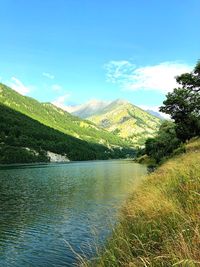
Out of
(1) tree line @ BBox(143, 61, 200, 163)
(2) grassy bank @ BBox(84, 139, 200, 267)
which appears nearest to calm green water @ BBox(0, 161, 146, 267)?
(2) grassy bank @ BBox(84, 139, 200, 267)

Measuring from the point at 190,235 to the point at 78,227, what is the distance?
24605 millimetres

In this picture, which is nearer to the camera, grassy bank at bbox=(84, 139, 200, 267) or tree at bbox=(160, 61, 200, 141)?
grassy bank at bbox=(84, 139, 200, 267)

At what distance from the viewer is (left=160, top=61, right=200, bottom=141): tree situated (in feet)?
263

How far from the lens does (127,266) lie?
11.2 m

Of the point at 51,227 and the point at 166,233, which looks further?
the point at 51,227

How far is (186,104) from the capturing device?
3159 inches

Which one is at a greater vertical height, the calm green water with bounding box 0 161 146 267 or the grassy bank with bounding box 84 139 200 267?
the grassy bank with bounding box 84 139 200 267

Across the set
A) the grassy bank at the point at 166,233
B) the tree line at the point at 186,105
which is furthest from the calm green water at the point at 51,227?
the tree line at the point at 186,105

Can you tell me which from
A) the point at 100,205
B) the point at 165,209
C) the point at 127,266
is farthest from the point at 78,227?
the point at 127,266

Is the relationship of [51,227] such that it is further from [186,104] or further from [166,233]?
[186,104]

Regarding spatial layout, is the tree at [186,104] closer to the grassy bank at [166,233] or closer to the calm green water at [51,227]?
the calm green water at [51,227]

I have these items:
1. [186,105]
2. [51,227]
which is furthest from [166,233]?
[186,105]

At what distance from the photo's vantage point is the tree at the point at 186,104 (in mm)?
80188

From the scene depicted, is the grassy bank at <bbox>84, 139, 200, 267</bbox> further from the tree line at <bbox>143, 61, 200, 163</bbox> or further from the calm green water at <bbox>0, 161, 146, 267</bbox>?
the tree line at <bbox>143, 61, 200, 163</bbox>
